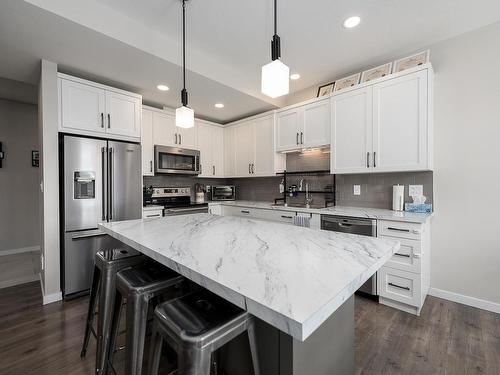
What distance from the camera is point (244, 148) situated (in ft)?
13.9

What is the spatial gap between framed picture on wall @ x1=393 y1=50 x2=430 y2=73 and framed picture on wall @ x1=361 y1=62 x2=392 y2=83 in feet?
0.24

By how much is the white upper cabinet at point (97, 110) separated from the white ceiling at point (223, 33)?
18 cm

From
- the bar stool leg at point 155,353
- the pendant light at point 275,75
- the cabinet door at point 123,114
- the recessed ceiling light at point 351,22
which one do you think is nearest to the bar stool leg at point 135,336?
the bar stool leg at point 155,353

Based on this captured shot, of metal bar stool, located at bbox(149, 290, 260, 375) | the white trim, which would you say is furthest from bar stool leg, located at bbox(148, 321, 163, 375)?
the white trim

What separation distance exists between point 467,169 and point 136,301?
3.08m

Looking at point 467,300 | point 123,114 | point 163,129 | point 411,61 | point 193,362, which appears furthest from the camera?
point 163,129

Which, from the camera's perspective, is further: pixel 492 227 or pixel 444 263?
pixel 444 263

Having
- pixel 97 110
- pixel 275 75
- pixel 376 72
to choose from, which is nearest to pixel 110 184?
pixel 97 110

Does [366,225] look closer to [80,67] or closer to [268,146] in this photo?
[268,146]

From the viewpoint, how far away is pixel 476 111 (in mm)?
2332

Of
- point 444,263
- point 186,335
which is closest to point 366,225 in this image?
point 444,263

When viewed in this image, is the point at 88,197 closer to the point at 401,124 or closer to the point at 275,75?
the point at 275,75

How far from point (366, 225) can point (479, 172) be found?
1.18m

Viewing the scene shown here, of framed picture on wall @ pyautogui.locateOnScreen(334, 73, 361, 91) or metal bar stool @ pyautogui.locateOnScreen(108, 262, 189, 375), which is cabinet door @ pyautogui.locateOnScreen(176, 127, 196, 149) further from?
metal bar stool @ pyautogui.locateOnScreen(108, 262, 189, 375)
